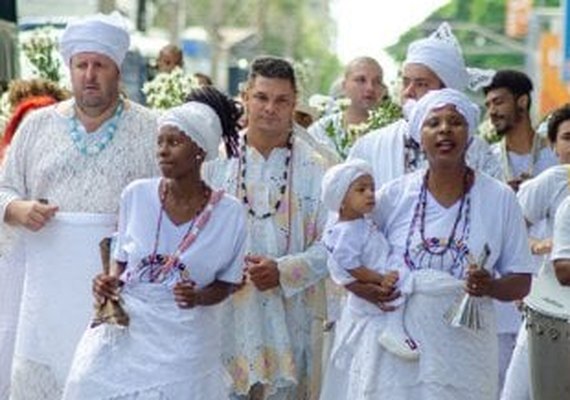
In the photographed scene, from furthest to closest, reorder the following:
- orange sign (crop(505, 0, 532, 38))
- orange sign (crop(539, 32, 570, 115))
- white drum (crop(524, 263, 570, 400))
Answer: orange sign (crop(505, 0, 532, 38)) < orange sign (crop(539, 32, 570, 115)) < white drum (crop(524, 263, 570, 400))

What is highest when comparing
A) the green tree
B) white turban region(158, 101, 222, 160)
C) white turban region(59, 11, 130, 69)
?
white turban region(59, 11, 130, 69)

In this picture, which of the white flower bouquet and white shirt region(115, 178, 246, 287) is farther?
the white flower bouquet

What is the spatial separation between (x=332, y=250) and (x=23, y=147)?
1.51 metres

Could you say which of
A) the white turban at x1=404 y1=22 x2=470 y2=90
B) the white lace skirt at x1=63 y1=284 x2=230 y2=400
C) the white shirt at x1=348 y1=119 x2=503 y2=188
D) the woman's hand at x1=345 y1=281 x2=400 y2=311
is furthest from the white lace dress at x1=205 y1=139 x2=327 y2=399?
the white lace skirt at x1=63 y1=284 x2=230 y2=400

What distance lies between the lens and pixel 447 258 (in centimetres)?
779

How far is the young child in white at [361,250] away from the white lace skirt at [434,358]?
0.15 ft

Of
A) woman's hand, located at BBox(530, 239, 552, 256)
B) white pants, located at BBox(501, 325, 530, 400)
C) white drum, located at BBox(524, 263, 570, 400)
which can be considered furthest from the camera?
woman's hand, located at BBox(530, 239, 552, 256)

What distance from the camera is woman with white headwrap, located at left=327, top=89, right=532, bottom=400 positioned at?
779 cm

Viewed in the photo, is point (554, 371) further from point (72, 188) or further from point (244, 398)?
point (72, 188)

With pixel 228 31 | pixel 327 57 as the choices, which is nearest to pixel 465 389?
pixel 228 31

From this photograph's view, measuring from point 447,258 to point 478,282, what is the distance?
0.68 feet

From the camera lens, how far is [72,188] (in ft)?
28.0

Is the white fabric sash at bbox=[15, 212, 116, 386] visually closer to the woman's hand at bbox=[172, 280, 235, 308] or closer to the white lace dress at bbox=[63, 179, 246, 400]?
the white lace dress at bbox=[63, 179, 246, 400]

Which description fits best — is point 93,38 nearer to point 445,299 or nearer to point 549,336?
point 445,299
